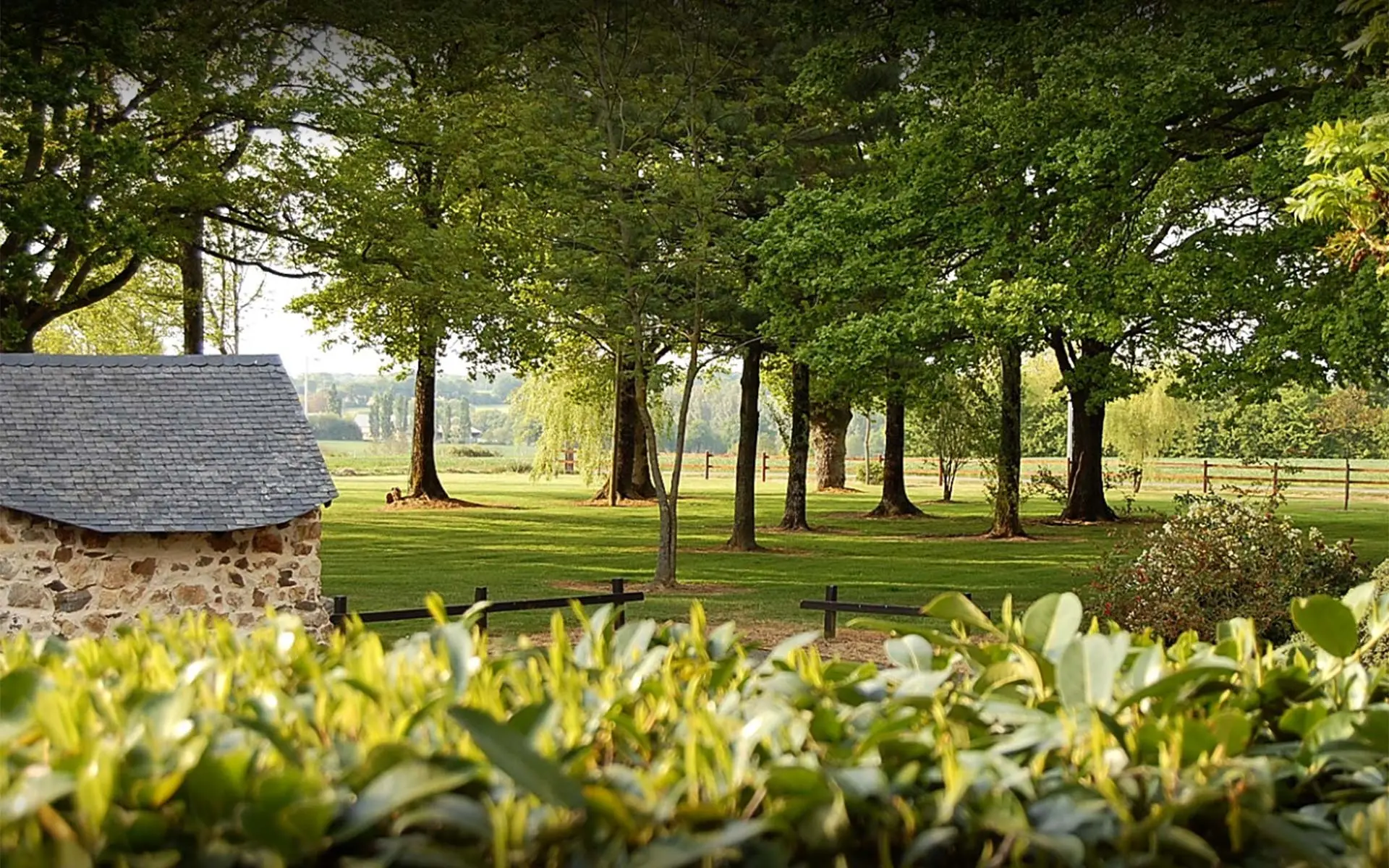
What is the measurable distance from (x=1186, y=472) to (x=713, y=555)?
3085 cm

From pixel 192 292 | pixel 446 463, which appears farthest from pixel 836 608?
pixel 446 463

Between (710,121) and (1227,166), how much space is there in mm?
7903

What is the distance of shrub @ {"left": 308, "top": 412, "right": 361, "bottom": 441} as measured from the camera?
109 meters

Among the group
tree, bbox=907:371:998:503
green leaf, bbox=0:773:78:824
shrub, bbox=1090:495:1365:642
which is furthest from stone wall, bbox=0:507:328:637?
tree, bbox=907:371:998:503

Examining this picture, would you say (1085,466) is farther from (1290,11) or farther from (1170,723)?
(1170,723)

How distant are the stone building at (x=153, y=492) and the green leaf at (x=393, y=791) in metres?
10.1

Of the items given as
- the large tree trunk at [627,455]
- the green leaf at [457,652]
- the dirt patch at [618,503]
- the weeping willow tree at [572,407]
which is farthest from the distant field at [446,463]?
the green leaf at [457,652]

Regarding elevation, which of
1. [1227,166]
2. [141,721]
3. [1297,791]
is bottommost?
[1297,791]

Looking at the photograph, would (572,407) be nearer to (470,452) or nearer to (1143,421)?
(1143,421)

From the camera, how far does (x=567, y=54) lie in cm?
2016

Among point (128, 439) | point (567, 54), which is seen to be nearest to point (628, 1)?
point (567, 54)

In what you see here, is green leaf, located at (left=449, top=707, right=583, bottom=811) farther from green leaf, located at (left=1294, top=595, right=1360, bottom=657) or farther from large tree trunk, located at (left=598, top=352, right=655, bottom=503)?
large tree trunk, located at (left=598, top=352, right=655, bottom=503)

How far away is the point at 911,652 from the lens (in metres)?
2.40

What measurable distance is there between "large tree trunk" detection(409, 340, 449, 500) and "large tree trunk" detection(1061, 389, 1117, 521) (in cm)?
1472
